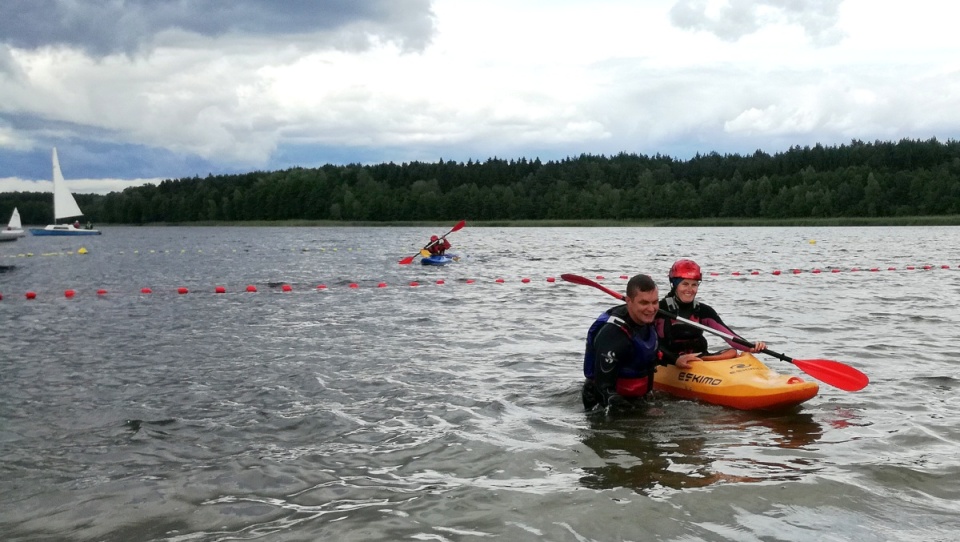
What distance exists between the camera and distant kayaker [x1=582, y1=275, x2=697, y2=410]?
776 centimetres

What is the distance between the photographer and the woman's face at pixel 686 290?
28.4 ft

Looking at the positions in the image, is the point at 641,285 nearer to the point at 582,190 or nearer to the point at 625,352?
the point at 625,352

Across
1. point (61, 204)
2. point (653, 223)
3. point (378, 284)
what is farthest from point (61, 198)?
point (653, 223)

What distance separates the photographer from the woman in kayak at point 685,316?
28.5 ft

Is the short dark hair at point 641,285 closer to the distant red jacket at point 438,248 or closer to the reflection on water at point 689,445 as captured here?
the reflection on water at point 689,445

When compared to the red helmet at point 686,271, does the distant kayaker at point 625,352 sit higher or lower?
lower

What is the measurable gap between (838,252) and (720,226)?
7214 cm

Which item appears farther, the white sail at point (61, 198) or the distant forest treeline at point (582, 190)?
the distant forest treeline at point (582, 190)

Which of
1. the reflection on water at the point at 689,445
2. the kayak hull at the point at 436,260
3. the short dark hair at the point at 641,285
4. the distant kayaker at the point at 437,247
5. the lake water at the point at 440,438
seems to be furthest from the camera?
the distant kayaker at the point at 437,247

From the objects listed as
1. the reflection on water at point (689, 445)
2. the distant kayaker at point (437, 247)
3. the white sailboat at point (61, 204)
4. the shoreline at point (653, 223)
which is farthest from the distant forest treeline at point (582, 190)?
the reflection on water at point (689, 445)

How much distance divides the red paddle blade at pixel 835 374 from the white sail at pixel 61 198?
74629mm

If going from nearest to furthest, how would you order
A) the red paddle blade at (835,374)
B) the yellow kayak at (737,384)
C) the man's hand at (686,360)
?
the yellow kayak at (737,384) < the red paddle blade at (835,374) < the man's hand at (686,360)

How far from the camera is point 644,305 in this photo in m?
7.71

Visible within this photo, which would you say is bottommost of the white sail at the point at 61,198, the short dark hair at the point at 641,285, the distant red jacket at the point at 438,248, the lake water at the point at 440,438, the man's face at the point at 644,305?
the lake water at the point at 440,438
